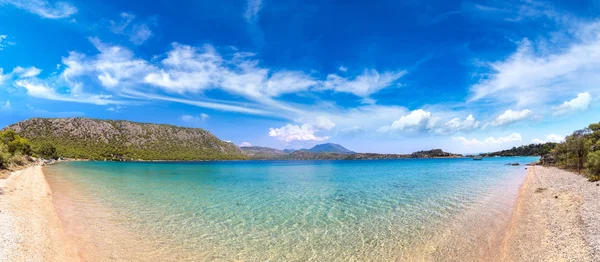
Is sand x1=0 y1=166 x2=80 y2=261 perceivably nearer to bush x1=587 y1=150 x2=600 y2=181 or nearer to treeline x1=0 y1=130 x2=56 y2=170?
treeline x1=0 y1=130 x2=56 y2=170

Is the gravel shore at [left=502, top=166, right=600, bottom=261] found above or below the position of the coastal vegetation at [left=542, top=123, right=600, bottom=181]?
below

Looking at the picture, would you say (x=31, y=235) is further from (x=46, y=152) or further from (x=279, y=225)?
(x=46, y=152)

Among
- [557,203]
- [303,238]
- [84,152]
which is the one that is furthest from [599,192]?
[84,152]

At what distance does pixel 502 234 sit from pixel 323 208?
12.1 m

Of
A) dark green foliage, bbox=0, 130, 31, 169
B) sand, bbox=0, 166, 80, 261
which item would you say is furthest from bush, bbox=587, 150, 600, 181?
dark green foliage, bbox=0, 130, 31, 169

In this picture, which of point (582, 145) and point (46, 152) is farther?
point (46, 152)

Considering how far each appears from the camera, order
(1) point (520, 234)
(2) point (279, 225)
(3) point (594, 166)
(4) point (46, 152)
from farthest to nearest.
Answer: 1. (4) point (46, 152)
2. (3) point (594, 166)
3. (2) point (279, 225)
4. (1) point (520, 234)

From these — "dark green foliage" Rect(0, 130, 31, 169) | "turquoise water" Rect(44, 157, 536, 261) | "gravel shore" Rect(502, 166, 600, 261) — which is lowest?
"turquoise water" Rect(44, 157, 536, 261)

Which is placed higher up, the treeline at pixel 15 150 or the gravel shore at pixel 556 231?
the treeline at pixel 15 150

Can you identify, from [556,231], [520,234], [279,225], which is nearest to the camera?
[556,231]

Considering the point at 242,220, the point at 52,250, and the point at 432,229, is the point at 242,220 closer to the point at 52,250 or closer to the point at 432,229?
the point at 52,250

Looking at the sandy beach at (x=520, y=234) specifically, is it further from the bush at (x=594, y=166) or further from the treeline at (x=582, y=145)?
the treeline at (x=582, y=145)

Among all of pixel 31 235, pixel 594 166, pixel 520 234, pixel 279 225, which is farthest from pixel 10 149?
pixel 594 166

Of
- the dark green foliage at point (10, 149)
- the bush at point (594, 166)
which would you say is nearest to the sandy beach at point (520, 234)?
the bush at point (594, 166)
